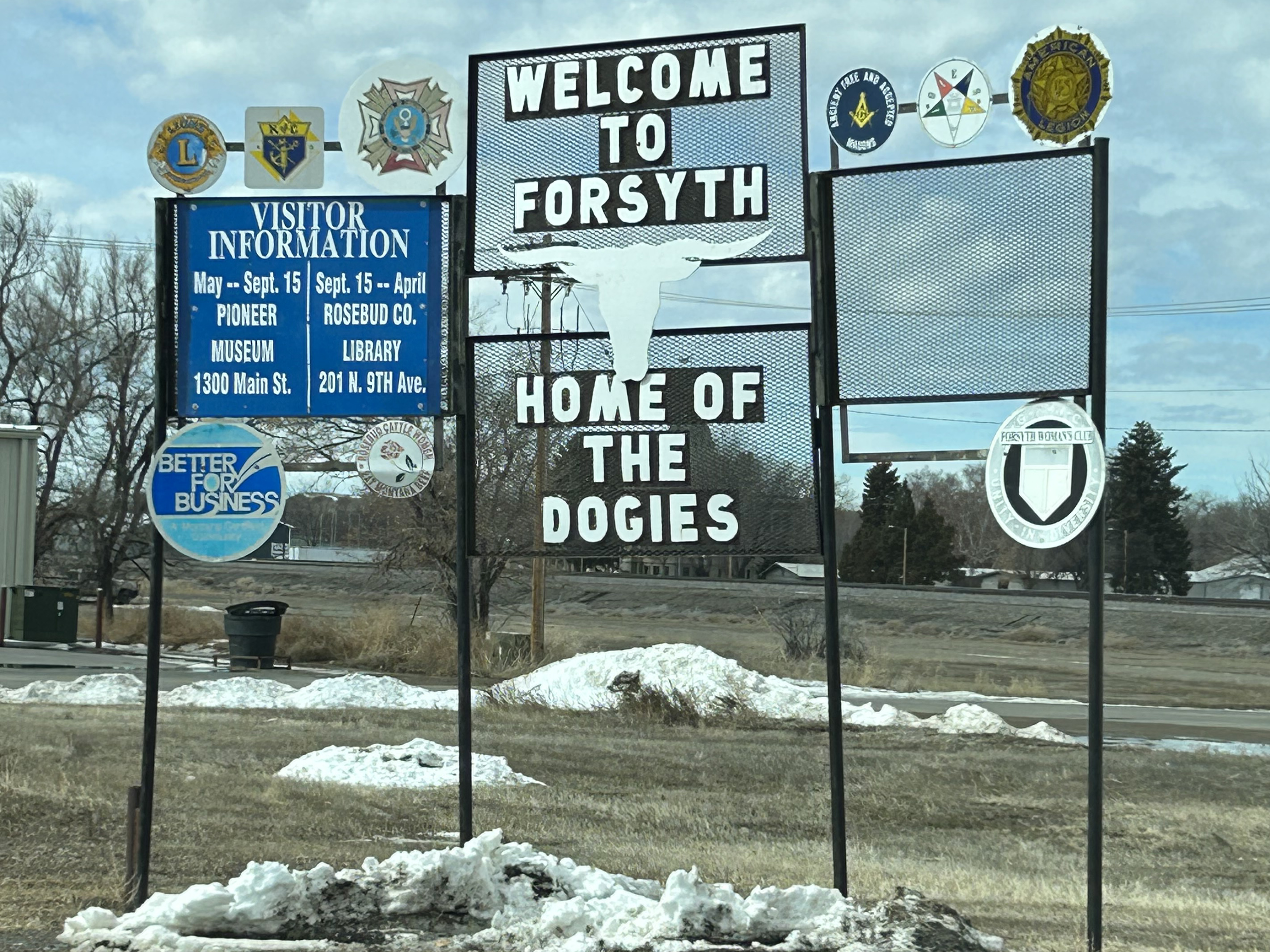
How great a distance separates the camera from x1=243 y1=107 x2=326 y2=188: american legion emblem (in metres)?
7.05

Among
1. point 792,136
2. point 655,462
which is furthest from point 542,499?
point 792,136

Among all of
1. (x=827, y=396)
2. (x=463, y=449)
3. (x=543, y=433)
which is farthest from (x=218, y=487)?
(x=827, y=396)

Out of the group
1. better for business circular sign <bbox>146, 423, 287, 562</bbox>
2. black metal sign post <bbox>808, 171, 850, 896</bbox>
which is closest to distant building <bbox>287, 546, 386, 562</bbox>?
better for business circular sign <bbox>146, 423, 287, 562</bbox>

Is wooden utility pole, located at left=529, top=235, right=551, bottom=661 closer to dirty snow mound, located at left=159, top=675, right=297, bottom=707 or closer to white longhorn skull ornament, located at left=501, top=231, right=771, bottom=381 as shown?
white longhorn skull ornament, located at left=501, top=231, right=771, bottom=381

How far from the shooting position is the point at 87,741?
12.8 metres

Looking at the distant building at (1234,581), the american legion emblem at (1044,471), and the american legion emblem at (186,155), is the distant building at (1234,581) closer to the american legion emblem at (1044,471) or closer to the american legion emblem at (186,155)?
the american legion emblem at (1044,471)

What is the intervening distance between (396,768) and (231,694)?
8254 millimetres

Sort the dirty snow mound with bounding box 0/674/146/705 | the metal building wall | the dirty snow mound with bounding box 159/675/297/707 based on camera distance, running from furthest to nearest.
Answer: the metal building wall
the dirty snow mound with bounding box 159/675/297/707
the dirty snow mound with bounding box 0/674/146/705

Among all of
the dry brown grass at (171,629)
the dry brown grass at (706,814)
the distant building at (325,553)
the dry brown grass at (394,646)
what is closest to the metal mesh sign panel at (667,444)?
the dry brown grass at (706,814)

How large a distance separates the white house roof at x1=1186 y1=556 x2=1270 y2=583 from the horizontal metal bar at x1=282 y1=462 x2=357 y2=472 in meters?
61.2

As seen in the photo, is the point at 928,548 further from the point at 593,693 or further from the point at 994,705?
the point at 593,693

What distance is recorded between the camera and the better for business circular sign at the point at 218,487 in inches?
272

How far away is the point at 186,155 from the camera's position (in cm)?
715

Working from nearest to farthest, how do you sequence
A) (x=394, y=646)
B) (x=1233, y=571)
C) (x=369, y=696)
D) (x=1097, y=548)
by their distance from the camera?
(x=1097, y=548), (x=369, y=696), (x=394, y=646), (x=1233, y=571)
